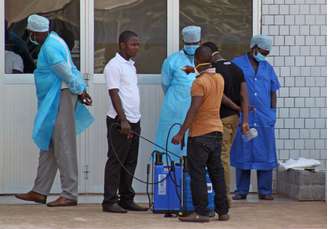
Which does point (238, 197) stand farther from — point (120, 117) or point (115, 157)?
point (120, 117)

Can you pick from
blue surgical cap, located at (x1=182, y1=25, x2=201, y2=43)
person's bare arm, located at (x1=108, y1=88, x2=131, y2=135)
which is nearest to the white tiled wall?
blue surgical cap, located at (x1=182, y1=25, x2=201, y2=43)

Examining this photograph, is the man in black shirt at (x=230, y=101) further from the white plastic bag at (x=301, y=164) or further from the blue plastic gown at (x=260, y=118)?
the white plastic bag at (x=301, y=164)

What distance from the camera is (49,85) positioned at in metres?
9.12

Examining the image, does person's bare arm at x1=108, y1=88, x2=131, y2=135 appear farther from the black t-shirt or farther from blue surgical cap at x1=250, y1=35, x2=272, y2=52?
blue surgical cap at x1=250, y1=35, x2=272, y2=52

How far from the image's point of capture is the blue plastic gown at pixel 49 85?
29.7 ft

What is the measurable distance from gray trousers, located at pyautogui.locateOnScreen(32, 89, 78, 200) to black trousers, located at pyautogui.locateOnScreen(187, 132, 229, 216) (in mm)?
1482

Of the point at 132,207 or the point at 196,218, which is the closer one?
the point at 196,218

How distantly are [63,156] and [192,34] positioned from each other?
1831mm

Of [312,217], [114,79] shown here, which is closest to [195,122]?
[114,79]

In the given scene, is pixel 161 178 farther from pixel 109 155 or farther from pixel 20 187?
pixel 20 187

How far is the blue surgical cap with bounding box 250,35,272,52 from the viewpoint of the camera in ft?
31.8

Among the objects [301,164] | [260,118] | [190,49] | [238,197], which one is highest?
[190,49]

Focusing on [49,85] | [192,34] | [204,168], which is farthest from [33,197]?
[192,34]

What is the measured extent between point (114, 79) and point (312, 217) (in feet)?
7.64
